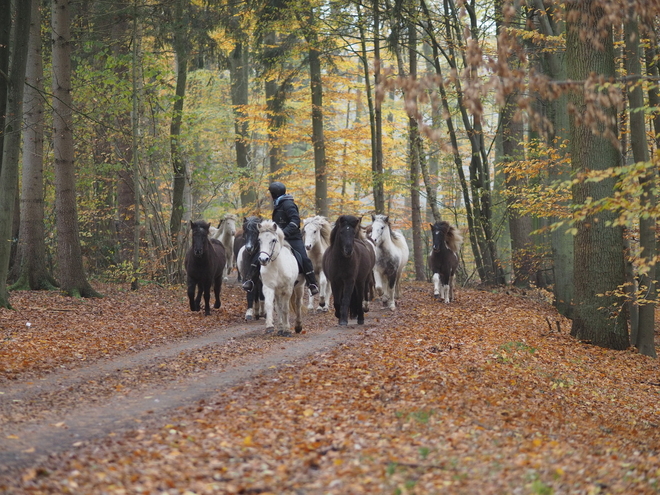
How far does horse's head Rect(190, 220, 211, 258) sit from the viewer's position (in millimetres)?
14867

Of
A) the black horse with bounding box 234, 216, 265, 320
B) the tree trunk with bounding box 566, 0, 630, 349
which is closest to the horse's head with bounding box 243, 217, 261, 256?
the black horse with bounding box 234, 216, 265, 320

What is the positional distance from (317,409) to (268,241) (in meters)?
5.00

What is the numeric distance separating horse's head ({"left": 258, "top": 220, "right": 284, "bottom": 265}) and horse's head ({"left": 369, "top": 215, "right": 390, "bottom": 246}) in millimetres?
4943

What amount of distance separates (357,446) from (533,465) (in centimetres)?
144

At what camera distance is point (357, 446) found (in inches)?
222

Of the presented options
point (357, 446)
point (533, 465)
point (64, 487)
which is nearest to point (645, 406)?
point (533, 465)

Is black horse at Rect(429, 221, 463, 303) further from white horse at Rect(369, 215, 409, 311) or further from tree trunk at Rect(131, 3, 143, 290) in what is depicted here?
tree trunk at Rect(131, 3, 143, 290)

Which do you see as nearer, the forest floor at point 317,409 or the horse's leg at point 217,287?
the forest floor at point 317,409

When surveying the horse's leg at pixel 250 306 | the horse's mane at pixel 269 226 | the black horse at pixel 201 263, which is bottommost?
the horse's leg at pixel 250 306

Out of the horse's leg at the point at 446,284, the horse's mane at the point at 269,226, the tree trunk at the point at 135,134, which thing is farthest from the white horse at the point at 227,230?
the horse's mane at the point at 269,226

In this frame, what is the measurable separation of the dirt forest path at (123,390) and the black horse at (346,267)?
4.01 feet

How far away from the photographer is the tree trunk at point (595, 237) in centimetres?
1170

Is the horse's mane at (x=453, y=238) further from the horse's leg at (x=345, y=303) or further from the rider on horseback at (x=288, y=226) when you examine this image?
the rider on horseback at (x=288, y=226)

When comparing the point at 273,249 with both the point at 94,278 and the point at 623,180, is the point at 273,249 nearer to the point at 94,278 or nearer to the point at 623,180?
the point at 623,180
